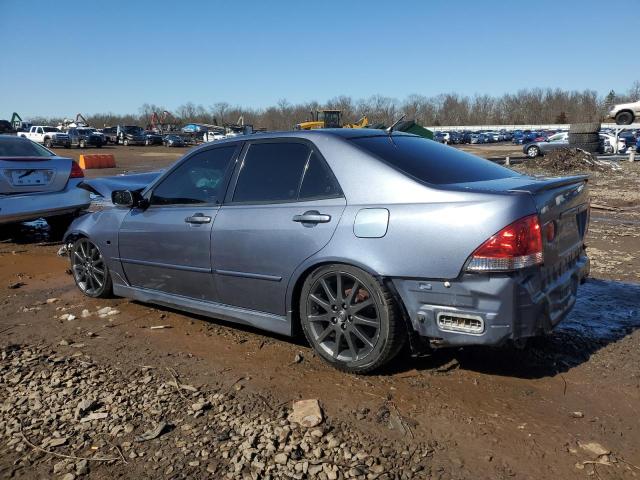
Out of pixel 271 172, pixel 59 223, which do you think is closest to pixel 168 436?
pixel 271 172

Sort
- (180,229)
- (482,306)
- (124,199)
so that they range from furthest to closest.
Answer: (124,199), (180,229), (482,306)

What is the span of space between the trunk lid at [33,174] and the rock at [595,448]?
7604 mm

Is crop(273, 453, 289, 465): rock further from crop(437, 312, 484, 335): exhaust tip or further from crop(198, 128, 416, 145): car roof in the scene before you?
crop(198, 128, 416, 145): car roof

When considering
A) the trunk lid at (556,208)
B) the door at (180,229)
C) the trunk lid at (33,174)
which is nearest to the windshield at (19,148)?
the trunk lid at (33,174)

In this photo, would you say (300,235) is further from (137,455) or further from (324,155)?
(137,455)

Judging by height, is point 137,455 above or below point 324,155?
below

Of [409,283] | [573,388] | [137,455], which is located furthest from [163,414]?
[573,388]

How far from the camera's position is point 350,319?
333 centimetres

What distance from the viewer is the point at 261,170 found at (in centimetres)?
388

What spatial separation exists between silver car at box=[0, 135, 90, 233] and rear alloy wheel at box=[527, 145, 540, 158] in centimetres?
2859

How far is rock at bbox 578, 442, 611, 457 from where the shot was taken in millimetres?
2550

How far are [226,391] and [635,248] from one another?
622cm

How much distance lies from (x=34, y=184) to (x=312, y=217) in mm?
5972

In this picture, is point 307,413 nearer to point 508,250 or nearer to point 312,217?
point 312,217
